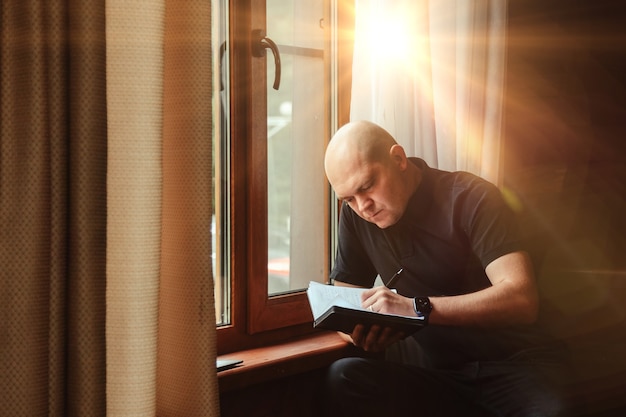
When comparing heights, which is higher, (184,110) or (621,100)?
(621,100)

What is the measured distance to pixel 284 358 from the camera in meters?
1.50

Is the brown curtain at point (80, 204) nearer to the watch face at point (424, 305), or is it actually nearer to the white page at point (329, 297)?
the white page at point (329, 297)

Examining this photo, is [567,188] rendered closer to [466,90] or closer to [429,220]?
[466,90]

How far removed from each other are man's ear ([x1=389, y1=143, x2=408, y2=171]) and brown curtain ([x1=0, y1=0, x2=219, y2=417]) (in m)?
0.82

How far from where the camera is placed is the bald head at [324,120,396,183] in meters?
1.55

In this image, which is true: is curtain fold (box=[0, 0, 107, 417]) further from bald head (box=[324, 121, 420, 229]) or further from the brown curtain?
bald head (box=[324, 121, 420, 229])

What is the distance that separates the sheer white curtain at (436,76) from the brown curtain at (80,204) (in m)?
0.93

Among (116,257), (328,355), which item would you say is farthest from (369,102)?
(116,257)

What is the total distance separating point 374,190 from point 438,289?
34 centimetres

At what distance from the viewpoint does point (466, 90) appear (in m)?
1.91

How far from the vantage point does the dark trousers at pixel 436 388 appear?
1464 mm

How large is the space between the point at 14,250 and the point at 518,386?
1.24 meters

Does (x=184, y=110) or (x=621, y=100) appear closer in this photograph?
(x=184, y=110)

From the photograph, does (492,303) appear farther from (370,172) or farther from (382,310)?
(370,172)
